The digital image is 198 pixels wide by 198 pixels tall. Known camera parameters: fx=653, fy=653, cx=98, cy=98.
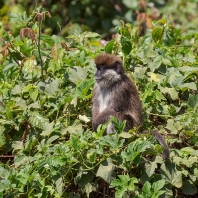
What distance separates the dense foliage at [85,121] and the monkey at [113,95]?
0.29ft

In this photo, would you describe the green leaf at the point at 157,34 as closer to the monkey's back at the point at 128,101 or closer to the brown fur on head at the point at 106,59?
the brown fur on head at the point at 106,59

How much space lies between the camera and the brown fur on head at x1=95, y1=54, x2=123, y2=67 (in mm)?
5469

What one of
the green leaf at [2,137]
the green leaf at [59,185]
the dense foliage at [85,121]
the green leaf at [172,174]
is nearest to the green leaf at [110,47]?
the dense foliage at [85,121]

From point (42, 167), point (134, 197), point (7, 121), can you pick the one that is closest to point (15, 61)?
point (7, 121)

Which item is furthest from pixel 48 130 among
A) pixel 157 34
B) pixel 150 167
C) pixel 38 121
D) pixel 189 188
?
pixel 157 34

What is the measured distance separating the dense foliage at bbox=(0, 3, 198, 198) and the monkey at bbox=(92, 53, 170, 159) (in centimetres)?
9

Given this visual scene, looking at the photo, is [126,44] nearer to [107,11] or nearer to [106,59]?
[106,59]

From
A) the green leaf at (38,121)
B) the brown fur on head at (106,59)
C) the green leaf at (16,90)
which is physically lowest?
the green leaf at (38,121)

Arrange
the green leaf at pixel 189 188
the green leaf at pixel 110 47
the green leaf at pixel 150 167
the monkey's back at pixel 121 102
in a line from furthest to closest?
the green leaf at pixel 110 47
the monkey's back at pixel 121 102
the green leaf at pixel 189 188
the green leaf at pixel 150 167

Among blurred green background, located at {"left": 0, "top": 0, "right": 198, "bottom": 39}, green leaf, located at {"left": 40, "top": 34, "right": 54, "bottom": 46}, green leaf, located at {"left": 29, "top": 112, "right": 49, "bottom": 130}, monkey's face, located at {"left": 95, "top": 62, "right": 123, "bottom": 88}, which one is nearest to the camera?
green leaf, located at {"left": 29, "top": 112, "right": 49, "bottom": 130}

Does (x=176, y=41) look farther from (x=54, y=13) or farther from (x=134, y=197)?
(x=54, y=13)

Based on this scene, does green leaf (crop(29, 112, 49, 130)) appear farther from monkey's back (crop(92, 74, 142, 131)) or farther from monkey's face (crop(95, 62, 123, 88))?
monkey's face (crop(95, 62, 123, 88))

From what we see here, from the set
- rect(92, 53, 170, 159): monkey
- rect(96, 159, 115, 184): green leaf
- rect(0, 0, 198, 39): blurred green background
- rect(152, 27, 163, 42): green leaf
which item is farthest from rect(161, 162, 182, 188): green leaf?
rect(0, 0, 198, 39): blurred green background

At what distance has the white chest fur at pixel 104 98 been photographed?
5.45 m
